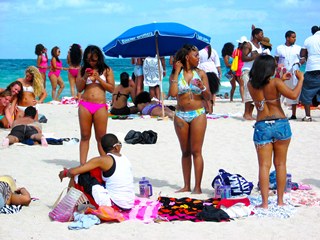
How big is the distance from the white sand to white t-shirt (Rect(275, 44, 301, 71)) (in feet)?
4.12

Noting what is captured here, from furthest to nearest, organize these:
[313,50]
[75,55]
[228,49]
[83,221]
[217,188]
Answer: [228,49]
[313,50]
[75,55]
[217,188]
[83,221]

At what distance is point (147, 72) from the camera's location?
1459 cm

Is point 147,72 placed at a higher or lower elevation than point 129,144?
higher

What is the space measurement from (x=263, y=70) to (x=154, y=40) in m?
7.66

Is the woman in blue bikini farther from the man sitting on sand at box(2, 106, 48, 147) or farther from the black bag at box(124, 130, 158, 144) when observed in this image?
the man sitting on sand at box(2, 106, 48, 147)

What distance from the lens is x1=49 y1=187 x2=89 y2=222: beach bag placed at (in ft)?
19.1

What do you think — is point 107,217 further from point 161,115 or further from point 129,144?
point 161,115

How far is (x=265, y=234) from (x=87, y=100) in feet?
9.98

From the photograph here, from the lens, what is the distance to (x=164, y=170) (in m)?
8.33

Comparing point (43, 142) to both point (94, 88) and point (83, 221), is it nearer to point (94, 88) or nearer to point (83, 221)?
point (94, 88)

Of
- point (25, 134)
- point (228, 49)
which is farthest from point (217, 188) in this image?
point (228, 49)

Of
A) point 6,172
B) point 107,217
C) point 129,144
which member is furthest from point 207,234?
point 129,144

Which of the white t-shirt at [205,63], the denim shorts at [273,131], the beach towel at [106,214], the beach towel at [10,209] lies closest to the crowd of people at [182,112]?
the denim shorts at [273,131]

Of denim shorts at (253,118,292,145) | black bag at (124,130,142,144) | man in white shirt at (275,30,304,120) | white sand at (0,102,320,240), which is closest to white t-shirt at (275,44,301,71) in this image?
man in white shirt at (275,30,304,120)
